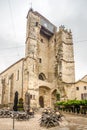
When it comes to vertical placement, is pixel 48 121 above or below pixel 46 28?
below

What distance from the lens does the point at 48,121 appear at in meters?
12.9

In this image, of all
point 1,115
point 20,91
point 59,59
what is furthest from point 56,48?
point 1,115

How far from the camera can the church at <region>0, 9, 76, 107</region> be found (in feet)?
116

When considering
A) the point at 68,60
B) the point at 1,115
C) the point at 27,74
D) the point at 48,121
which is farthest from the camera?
the point at 68,60

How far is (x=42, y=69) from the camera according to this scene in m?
41.9

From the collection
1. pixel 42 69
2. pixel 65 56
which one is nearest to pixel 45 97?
pixel 42 69

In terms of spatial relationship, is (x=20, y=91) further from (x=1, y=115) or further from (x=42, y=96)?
(x=1, y=115)

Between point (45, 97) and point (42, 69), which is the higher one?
point (42, 69)

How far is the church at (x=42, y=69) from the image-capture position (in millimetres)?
35500

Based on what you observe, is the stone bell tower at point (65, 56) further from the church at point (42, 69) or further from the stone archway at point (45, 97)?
the stone archway at point (45, 97)

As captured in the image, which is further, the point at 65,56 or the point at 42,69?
the point at 42,69

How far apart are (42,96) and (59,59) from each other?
368 inches

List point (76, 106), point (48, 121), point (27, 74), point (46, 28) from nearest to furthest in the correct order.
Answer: point (48, 121), point (76, 106), point (27, 74), point (46, 28)

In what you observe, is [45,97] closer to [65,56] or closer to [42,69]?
[42,69]
